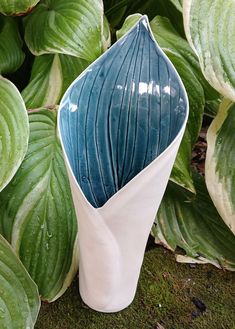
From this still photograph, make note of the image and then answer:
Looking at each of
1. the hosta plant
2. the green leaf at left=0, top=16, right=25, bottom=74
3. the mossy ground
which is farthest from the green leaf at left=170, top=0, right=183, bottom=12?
the mossy ground

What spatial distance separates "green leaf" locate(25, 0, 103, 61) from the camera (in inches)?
42.8

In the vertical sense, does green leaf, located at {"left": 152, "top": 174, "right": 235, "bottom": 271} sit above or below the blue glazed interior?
below

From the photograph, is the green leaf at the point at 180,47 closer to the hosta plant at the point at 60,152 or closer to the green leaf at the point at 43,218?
the hosta plant at the point at 60,152

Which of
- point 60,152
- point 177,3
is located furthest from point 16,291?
point 177,3

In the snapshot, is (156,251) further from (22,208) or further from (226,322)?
(22,208)

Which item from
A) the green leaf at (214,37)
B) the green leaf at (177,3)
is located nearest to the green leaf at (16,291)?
the green leaf at (214,37)

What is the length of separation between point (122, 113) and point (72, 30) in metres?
0.21

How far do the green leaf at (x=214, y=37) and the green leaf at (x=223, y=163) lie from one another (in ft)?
0.38

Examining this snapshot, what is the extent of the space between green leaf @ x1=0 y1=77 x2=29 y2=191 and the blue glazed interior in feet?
0.28

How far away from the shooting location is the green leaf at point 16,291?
0.96 m

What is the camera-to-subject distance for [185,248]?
119 centimetres

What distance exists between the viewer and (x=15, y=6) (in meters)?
Answer: 1.02

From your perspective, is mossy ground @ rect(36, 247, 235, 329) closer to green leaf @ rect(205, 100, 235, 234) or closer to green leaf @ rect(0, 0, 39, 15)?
green leaf @ rect(205, 100, 235, 234)

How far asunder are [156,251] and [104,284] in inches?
9.3
